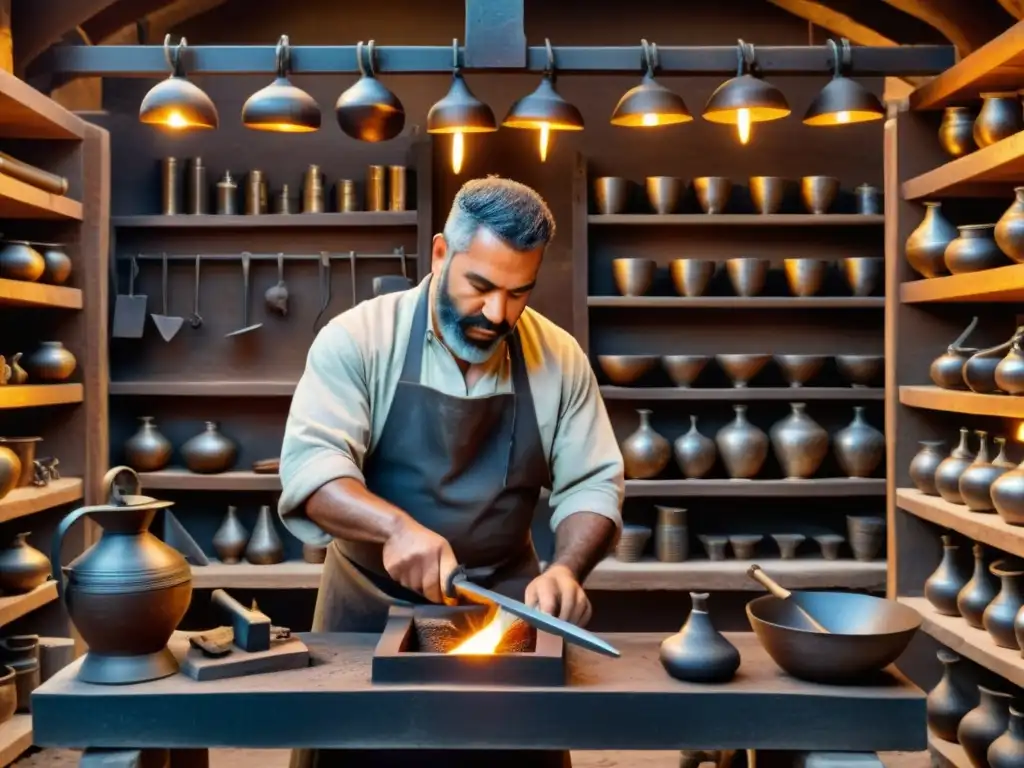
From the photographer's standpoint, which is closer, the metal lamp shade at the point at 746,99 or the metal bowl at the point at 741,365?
the metal lamp shade at the point at 746,99

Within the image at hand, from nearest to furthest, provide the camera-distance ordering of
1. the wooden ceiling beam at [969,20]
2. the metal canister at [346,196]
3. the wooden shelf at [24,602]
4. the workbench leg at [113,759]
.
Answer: the workbench leg at [113,759]
the wooden shelf at [24,602]
the wooden ceiling beam at [969,20]
the metal canister at [346,196]

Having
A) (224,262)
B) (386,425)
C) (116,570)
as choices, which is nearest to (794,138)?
(224,262)

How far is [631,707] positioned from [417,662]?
1.25ft

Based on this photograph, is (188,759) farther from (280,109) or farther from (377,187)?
(377,187)

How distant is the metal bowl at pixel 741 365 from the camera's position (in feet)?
16.7

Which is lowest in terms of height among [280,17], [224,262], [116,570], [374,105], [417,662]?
[417,662]

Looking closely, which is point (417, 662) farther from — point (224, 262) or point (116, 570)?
point (224, 262)

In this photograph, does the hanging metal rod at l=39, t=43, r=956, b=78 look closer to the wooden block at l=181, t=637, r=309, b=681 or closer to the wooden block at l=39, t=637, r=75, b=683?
the wooden block at l=39, t=637, r=75, b=683

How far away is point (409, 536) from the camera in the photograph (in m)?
2.22

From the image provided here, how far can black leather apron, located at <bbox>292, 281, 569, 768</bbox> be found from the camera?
257cm

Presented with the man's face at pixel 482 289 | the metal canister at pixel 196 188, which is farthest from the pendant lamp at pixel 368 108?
the man's face at pixel 482 289

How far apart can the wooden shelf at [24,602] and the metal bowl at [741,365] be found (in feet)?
9.75

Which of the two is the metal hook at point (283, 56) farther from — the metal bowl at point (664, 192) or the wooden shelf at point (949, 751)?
the wooden shelf at point (949, 751)

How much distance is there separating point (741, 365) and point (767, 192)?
2.65 ft
